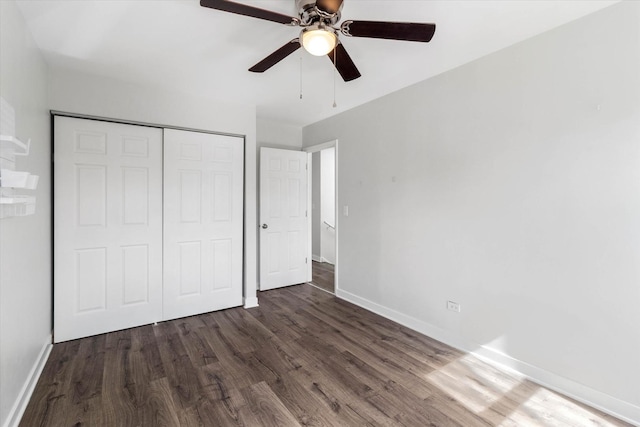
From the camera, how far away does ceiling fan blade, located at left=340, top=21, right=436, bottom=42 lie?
1.54m

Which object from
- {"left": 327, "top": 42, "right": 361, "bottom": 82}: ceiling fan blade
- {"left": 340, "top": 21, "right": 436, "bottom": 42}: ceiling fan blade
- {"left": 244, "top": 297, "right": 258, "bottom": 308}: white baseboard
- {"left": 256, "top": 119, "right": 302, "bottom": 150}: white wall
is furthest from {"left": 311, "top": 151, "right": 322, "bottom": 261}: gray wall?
{"left": 340, "top": 21, "right": 436, "bottom": 42}: ceiling fan blade

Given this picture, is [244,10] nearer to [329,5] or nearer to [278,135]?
[329,5]

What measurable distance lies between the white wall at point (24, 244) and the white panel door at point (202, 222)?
3.11ft

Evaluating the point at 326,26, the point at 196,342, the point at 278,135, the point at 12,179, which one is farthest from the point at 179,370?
the point at 278,135

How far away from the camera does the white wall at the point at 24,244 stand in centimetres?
158

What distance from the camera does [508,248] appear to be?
2.27 meters

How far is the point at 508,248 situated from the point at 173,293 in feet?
10.7

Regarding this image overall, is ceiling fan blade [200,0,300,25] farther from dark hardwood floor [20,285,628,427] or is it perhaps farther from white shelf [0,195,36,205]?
dark hardwood floor [20,285,628,427]

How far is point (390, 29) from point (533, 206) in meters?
1.60

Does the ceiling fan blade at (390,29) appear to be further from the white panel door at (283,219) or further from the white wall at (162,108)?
the white panel door at (283,219)

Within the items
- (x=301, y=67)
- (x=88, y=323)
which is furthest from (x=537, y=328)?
(x=88, y=323)

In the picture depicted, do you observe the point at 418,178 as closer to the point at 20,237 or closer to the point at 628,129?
the point at 628,129

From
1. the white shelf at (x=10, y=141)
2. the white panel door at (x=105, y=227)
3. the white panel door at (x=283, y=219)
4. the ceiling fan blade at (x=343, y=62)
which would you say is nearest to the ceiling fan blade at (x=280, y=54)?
the ceiling fan blade at (x=343, y=62)

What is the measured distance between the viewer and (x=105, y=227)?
2820 mm
